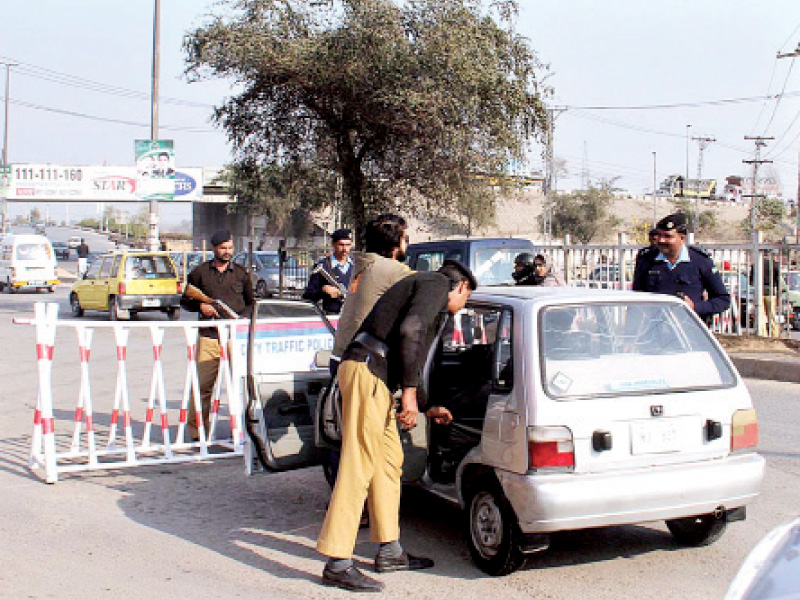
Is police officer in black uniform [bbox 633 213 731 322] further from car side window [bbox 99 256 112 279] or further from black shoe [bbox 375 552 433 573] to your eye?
car side window [bbox 99 256 112 279]

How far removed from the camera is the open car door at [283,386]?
627 cm

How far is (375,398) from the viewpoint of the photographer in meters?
5.08

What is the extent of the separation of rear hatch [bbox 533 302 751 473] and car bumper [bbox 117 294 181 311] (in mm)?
20213

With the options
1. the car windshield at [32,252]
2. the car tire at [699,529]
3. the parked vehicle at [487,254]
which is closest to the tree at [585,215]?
the car windshield at [32,252]

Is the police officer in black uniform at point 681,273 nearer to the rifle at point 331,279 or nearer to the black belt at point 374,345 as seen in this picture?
the rifle at point 331,279

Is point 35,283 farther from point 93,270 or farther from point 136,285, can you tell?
point 136,285

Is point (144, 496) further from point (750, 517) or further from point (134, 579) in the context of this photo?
point (750, 517)

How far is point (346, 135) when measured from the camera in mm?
21812

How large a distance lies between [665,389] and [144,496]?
3.91 metres

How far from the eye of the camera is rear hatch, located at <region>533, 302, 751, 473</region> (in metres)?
5.04

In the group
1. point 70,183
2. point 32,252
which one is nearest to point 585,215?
point 70,183

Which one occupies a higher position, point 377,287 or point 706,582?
point 377,287

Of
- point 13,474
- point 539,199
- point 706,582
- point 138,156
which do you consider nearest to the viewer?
point 706,582

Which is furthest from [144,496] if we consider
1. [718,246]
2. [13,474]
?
[718,246]
